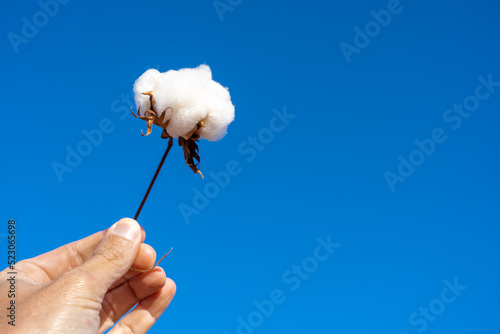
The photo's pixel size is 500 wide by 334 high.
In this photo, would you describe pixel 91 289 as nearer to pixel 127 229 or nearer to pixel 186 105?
pixel 127 229

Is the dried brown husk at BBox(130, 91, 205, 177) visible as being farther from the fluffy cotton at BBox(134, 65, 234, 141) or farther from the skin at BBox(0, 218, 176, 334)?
the skin at BBox(0, 218, 176, 334)

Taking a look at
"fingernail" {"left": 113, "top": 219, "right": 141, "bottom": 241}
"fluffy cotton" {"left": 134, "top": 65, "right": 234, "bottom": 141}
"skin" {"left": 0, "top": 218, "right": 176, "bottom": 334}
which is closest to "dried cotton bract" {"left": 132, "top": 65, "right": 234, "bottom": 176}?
"fluffy cotton" {"left": 134, "top": 65, "right": 234, "bottom": 141}

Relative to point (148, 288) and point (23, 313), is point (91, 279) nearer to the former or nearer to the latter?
point (23, 313)

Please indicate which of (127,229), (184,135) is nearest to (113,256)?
(127,229)

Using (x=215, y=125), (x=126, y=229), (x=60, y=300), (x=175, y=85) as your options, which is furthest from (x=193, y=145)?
(x=60, y=300)

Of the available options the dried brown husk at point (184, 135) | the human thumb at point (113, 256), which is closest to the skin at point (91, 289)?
the human thumb at point (113, 256)

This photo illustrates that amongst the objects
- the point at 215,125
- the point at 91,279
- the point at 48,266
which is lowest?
the point at 91,279
